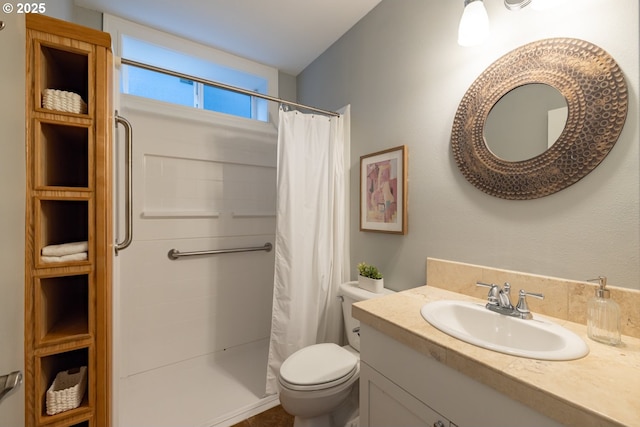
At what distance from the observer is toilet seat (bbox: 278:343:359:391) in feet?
4.08

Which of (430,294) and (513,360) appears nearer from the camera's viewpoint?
(513,360)

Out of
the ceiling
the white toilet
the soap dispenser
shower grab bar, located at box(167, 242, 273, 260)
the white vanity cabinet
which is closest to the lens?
the white vanity cabinet

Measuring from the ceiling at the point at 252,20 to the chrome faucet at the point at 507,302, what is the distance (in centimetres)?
179

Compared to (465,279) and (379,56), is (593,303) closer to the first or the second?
(465,279)

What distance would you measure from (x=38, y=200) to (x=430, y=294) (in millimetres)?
1632

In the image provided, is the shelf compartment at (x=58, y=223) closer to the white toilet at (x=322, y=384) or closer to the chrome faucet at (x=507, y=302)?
the white toilet at (x=322, y=384)

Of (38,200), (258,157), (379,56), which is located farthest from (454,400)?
(258,157)

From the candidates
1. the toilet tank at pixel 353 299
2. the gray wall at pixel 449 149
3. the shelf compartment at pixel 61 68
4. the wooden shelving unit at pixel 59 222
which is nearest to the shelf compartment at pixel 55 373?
the wooden shelving unit at pixel 59 222

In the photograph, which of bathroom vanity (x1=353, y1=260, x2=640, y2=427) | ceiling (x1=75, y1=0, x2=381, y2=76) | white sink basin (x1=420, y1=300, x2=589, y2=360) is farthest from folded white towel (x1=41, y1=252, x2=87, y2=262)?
ceiling (x1=75, y1=0, x2=381, y2=76)

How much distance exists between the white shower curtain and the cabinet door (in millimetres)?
764

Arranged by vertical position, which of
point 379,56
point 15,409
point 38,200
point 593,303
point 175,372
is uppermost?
point 379,56

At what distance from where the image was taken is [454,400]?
2.42 feet

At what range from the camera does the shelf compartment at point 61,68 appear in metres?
0.98

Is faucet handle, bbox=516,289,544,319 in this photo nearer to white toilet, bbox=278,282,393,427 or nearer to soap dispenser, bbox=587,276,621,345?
soap dispenser, bbox=587,276,621,345
